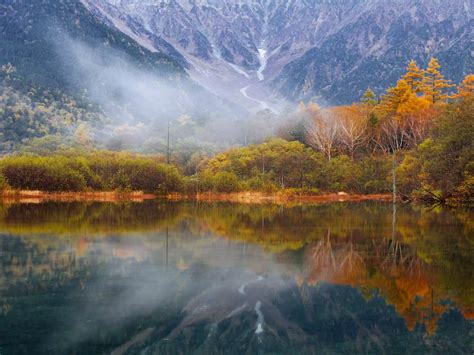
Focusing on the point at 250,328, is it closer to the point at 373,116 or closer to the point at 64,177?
the point at 64,177

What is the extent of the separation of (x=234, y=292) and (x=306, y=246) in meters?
8.58

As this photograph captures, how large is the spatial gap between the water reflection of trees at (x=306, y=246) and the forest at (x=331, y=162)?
13.0m


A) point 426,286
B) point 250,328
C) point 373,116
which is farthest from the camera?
point 373,116

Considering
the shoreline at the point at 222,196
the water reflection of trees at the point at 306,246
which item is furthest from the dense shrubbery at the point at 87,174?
the water reflection of trees at the point at 306,246

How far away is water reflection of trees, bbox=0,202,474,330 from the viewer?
52.2 feet

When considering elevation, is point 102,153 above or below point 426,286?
above

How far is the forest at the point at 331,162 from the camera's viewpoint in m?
48.7

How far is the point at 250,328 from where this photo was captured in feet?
40.0

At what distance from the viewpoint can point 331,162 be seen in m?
73.3

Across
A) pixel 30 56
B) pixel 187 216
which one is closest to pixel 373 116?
pixel 187 216

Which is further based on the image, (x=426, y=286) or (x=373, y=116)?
(x=373, y=116)

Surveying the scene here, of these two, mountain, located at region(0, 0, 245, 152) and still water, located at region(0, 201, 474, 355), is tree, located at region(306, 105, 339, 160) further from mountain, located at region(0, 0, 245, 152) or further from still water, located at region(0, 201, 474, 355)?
still water, located at region(0, 201, 474, 355)

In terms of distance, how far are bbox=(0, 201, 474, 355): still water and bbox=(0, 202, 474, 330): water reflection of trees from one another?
0.06 metres

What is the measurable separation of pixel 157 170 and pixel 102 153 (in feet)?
59.7
